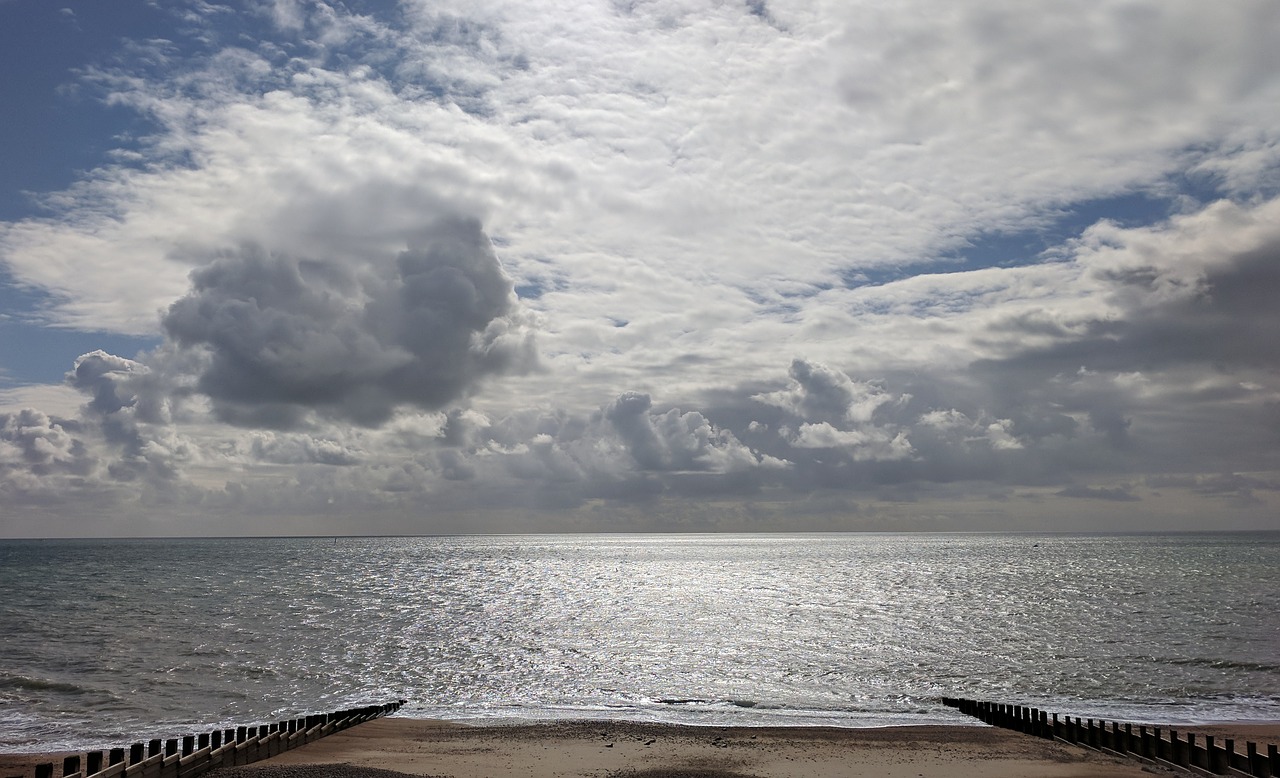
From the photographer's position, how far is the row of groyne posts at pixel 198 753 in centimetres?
2025

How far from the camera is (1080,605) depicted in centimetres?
9675

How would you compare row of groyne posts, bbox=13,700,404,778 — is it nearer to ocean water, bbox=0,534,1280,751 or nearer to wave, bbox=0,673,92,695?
ocean water, bbox=0,534,1280,751

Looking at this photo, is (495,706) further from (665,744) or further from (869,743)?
(869,743)

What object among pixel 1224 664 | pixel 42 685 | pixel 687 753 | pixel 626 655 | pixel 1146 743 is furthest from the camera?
pixel 626 655

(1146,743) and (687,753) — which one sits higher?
(1146,743)

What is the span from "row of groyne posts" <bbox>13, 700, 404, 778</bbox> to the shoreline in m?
0.47

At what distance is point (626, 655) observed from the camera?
60781 mm

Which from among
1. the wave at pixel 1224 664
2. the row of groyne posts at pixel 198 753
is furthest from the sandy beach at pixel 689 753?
the wave at pixel 1224 664

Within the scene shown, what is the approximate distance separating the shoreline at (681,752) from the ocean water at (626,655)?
359 centimetres

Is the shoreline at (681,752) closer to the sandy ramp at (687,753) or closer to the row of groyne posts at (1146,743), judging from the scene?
the sandy ramp at (687,753)

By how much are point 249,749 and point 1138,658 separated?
177 feet

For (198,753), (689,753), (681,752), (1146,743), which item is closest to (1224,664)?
(1146,743)

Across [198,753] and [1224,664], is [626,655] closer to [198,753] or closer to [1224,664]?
[1224,664]

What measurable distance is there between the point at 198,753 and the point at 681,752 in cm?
1498
